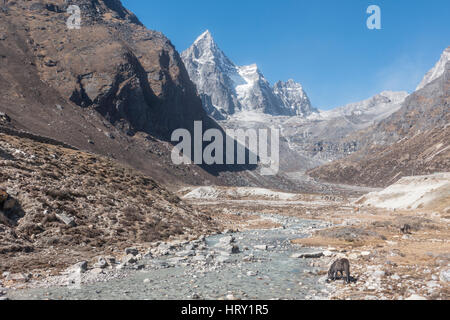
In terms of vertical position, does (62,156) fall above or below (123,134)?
below

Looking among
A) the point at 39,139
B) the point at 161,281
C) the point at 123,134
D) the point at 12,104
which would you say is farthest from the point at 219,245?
the point at 123,134

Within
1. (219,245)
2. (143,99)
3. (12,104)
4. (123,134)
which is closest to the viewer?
(219,245)

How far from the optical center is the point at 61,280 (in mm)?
14500

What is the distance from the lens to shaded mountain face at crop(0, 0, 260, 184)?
11844 cm

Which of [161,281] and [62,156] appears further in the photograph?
[62,156]

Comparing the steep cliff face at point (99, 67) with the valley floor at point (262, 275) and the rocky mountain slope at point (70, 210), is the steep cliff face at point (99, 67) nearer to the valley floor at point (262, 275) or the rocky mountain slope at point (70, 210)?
the rocky mountain slope at point (70, 210)

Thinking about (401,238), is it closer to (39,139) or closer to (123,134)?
(39,139)

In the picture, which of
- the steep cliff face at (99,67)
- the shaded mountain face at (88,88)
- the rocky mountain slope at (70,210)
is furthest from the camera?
the steep cliff face at (99,67)

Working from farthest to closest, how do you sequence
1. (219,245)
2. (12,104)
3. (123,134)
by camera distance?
(123,134), (12,104), (219,245)

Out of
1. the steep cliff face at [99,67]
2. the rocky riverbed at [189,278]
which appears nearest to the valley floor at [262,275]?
the rocky riverbed at [189,278]

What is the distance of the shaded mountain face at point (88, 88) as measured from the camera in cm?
11844

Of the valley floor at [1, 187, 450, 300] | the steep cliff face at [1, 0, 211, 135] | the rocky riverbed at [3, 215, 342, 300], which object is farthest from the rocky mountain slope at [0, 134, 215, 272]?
the steep cliff face at [1, 0, 211, 135]

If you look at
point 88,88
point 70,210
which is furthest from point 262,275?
point 88,88
